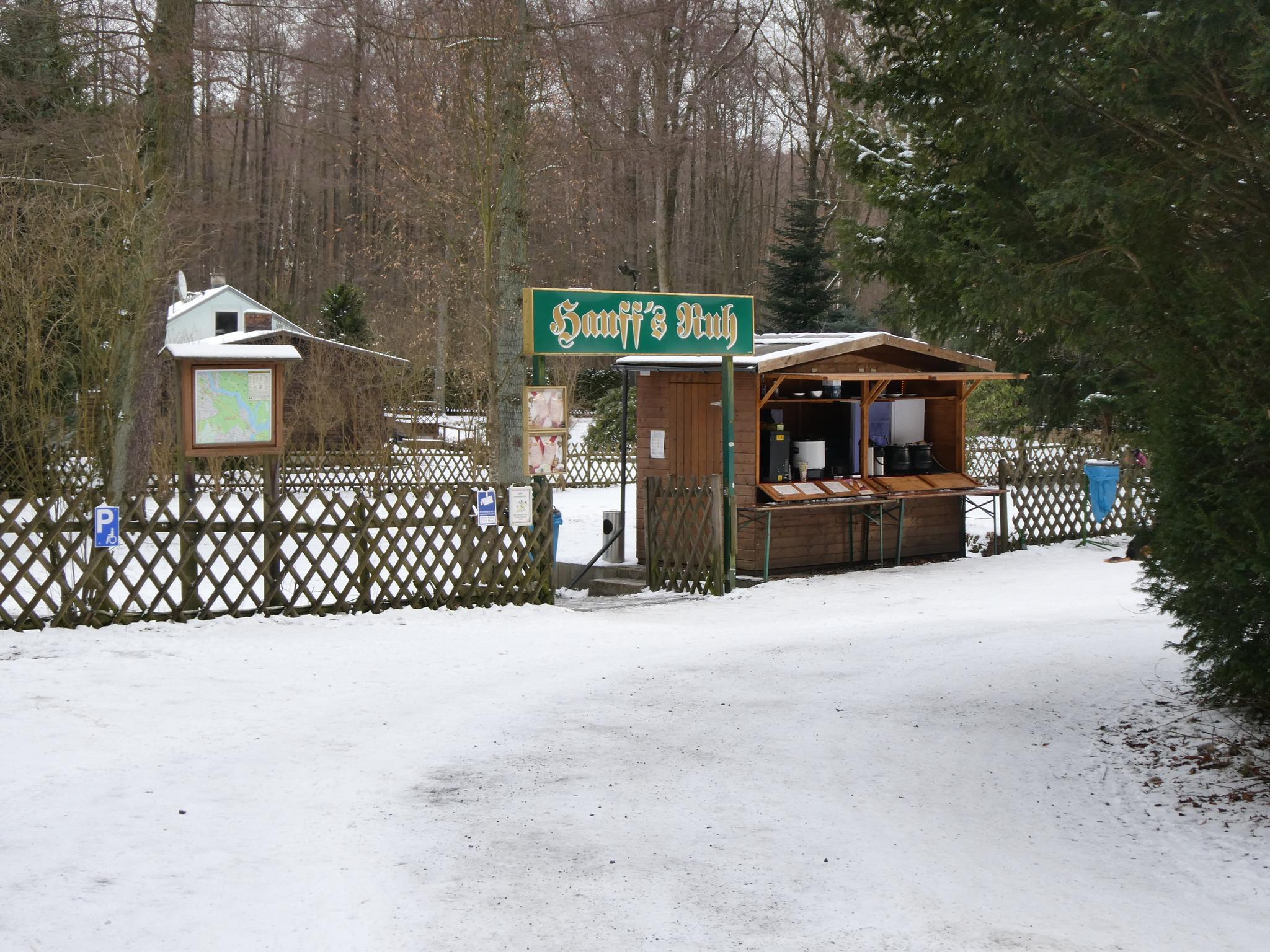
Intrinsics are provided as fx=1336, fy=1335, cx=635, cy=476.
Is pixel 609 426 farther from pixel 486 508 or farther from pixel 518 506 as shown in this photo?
pixel 486 508

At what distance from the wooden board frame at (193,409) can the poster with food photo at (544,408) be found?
2.06 meters

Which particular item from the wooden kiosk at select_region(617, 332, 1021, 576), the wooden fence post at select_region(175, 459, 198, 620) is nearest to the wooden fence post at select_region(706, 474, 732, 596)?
the wooden kiosk at select_region(617, 332, 1021, 576)

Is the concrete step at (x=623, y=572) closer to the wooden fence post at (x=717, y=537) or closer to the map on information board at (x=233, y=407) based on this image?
the wooden fence post at (x=717, y=537)

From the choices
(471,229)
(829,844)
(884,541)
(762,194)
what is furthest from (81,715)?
(762,194)

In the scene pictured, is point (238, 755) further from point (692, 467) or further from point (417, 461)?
point (417, 461)

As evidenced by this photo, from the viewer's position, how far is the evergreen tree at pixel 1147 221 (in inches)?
209

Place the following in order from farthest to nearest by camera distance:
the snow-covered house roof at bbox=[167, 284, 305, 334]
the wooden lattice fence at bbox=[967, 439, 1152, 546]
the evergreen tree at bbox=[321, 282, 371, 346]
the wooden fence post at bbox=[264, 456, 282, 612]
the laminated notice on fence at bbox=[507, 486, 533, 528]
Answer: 1. the evergreen tree at bbox=[321, 282, 371, 346]
2. the snow-covered house roof at bbox=[167, 284, 305, 334]
3. the wooden lattice fence at bbox=[967, 439, 1152, 546]
4. the laminated notice on fence at bbox=[507, 486, 533, 528]
5. the wooden fence post at bbox=[264, 456, 282, 612]

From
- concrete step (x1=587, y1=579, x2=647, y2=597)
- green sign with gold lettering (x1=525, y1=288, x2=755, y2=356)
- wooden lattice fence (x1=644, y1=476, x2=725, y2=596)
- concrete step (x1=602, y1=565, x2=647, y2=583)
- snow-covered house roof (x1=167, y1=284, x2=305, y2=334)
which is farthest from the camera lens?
snow-covered house roof (x1=167, y1=284, x2=305, y2=334)

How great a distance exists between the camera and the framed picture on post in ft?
37.9

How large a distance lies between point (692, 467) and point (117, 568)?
7.05m

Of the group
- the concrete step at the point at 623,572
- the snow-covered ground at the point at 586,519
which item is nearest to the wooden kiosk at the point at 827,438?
the concrete step at the point at 623,572

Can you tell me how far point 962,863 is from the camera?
512cm

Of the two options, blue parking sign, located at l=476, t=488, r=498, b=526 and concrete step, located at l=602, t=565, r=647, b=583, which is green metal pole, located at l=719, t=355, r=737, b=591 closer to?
concrete step, located at l=602, t=565, r=647, b=583

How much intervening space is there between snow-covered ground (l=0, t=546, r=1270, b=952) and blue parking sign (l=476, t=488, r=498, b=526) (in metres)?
1.29
